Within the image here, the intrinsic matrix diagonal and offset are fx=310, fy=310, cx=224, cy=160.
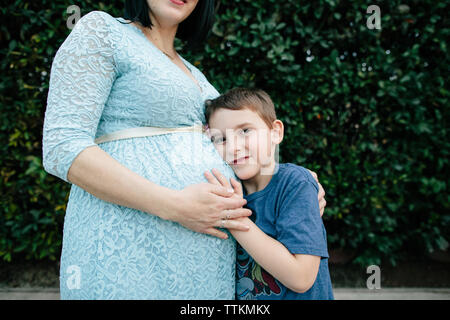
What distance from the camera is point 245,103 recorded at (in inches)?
50.9

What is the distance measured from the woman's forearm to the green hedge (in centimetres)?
160

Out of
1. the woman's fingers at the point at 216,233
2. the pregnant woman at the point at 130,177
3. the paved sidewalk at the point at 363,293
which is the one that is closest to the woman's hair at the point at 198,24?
the pregnant woman at the point at 130,177

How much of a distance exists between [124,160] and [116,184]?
0.14 meters

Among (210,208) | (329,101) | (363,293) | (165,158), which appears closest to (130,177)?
(165,158)

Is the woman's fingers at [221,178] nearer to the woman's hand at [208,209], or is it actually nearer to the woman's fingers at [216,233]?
the woman's hand at [208,209]

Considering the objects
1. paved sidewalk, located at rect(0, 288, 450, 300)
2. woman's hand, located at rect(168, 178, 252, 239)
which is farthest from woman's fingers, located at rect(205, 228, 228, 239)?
paved sidewalk, located at rect(0, 288, 450, 300)

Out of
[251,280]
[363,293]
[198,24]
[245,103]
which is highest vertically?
[198,24]

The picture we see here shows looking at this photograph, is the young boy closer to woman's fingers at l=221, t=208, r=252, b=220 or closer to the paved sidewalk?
woman's fingers at l=221, t=208, r=252, b=220

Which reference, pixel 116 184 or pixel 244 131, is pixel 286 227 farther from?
pixel 116 184

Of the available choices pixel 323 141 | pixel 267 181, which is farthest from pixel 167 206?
pixel 323 141

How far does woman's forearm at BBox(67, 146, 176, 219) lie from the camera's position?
96cm

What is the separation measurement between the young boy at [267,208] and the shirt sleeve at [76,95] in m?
0.45

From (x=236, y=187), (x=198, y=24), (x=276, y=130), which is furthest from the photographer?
(x=198, y=24)

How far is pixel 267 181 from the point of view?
1.29 metres
